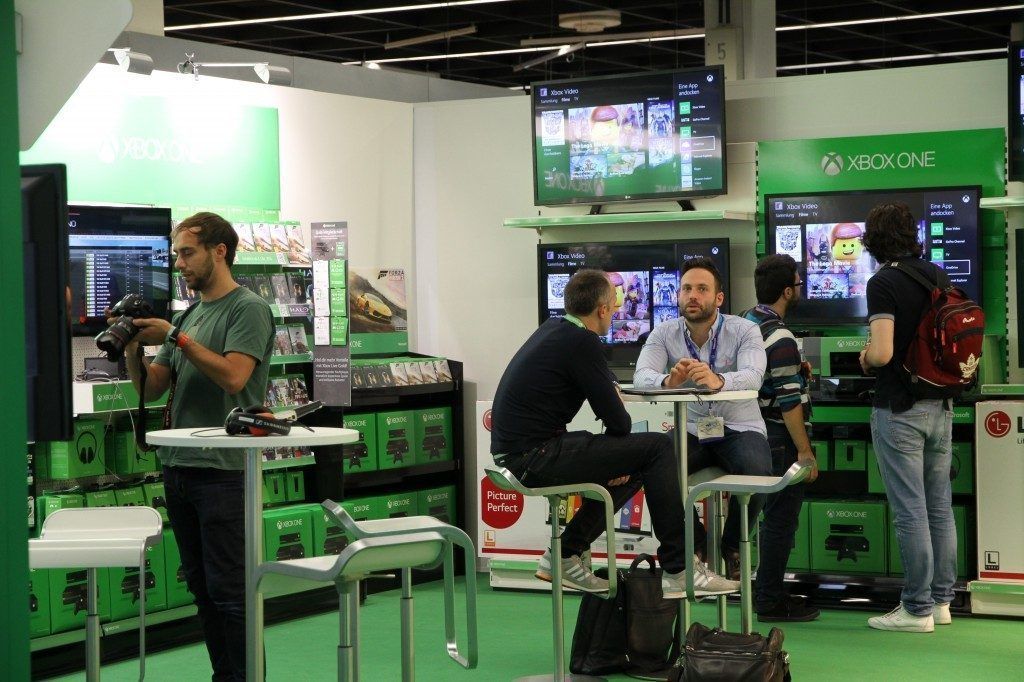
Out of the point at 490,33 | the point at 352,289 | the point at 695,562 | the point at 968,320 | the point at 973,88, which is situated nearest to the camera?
the point at 695,562

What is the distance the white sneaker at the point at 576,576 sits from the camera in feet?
16.1

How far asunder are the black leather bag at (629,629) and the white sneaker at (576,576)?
328 mm

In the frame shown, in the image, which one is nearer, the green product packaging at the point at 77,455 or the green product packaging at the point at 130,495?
the green product packaging at the point at 77,455

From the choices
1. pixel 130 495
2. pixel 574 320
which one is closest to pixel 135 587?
pixel 130 495

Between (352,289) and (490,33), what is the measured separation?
771 centimetres

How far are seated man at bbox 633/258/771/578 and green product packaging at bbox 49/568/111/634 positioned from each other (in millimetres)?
2467

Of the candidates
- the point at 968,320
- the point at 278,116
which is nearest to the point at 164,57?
the point at 278,116

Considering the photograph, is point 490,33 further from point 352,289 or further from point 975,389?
point 975,389

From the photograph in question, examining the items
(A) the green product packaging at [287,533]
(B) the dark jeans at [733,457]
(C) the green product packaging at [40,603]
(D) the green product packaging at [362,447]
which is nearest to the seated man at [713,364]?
(B) the dark jeans at [733,457]

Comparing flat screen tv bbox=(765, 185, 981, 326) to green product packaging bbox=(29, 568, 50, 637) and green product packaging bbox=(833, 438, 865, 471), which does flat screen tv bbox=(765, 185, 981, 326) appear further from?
green product packaging bbox=(29, 568, 50, 637)

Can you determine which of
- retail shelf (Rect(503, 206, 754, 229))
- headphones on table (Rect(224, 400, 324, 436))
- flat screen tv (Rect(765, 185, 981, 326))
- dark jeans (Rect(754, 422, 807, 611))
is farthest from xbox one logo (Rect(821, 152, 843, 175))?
headphones on table (Rect(224, 400, 324, 436))

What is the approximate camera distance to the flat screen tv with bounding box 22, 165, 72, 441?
8.58 ft

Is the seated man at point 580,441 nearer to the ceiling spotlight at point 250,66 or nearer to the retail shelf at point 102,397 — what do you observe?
the retail shelf at point 102,397

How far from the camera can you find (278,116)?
728 cm
